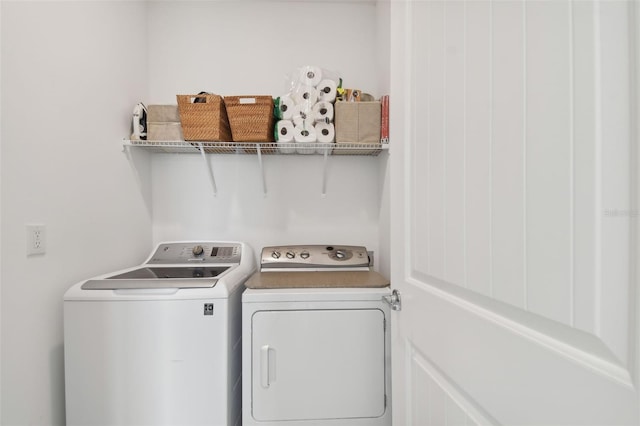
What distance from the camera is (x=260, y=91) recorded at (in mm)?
2164

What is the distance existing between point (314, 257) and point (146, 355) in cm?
103

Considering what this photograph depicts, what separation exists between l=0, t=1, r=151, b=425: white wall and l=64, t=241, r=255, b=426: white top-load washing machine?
0.12m

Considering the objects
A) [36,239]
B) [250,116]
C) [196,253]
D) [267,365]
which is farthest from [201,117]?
[267,365]

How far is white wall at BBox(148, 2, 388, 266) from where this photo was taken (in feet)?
7.04

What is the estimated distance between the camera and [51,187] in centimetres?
133

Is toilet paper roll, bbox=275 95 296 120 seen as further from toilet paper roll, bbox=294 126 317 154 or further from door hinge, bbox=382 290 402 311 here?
door hinge, bbox=382 290 402 311

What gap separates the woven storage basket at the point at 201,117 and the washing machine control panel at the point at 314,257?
2.62ft

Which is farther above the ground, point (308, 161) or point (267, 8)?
point (267, 8)

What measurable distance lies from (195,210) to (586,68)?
Answer: 2.15 meters

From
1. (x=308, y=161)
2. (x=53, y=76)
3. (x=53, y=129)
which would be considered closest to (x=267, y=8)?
(x=308, y=161)

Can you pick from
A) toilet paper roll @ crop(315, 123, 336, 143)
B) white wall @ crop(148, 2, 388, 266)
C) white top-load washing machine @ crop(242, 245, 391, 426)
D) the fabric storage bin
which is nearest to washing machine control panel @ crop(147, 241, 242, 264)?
white wall @ crop(148, 2, 388, 266)

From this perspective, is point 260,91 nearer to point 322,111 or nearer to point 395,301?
point 322,111

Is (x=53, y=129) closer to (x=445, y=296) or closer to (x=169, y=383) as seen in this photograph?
(x=169, y=383)

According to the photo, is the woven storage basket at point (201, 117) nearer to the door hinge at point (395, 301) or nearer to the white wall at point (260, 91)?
the white wall at point (260, 91)
